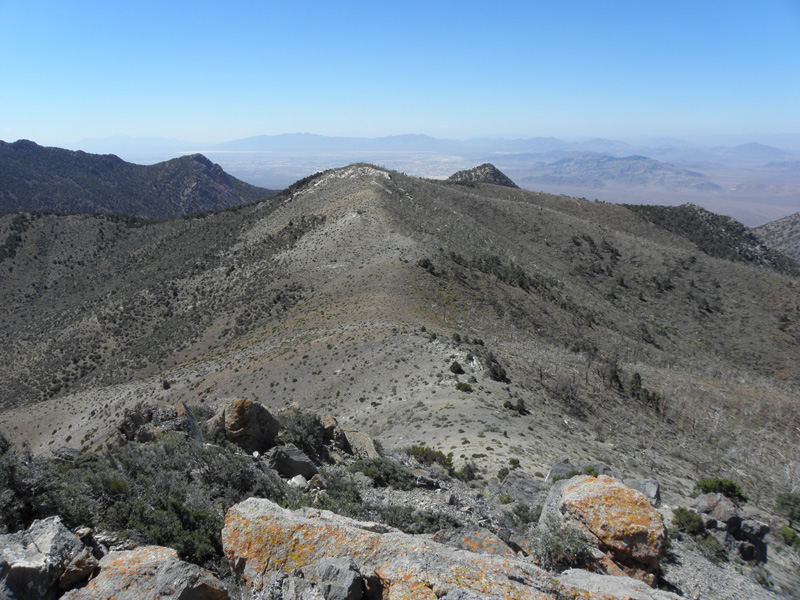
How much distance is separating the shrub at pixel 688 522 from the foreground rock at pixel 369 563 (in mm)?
6119

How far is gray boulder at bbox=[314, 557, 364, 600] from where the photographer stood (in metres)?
4.11

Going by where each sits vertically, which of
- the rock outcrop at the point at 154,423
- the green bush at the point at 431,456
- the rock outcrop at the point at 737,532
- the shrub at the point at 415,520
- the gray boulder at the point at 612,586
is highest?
the gray boulder at the point at 612,586

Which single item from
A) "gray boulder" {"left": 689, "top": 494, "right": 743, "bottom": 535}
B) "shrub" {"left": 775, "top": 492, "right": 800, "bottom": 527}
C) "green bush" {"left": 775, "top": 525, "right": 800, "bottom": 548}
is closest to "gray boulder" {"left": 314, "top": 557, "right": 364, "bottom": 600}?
"gray boulder" {"left": 689, "top": 494, "right": 743, "bottom": 535}

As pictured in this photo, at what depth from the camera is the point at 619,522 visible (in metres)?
6.70

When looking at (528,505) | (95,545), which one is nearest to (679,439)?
(528,505)

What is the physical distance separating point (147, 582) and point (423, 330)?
2012 cm

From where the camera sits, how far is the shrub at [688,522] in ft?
29.7

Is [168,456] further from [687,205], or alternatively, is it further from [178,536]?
[687,205]

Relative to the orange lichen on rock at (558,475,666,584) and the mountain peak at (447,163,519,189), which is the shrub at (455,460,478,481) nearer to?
the orange lichen on rock at (558,475,666,584)

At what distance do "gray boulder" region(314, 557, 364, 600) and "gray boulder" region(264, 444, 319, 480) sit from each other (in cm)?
571

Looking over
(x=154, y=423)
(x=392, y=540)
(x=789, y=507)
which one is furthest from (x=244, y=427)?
(x=789, y=507)

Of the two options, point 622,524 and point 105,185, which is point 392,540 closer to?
point 622,524

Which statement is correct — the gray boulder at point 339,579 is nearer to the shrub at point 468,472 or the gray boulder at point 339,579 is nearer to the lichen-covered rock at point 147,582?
the lichen-covered rock at point 147,582

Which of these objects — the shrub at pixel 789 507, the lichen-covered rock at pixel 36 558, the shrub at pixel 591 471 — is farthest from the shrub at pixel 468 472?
the lichen-covered rock at pixel 36 558
